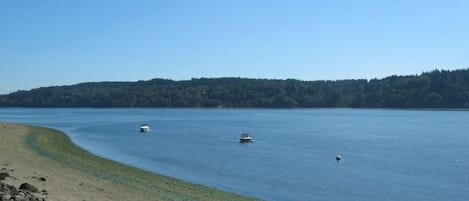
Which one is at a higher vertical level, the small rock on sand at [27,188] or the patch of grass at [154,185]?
the small rock on sand at [27,188]

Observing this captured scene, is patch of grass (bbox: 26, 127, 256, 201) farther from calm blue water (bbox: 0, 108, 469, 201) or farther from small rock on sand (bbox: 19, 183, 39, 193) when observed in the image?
small rock on sand (bbox: 19, 183, 39, 193)

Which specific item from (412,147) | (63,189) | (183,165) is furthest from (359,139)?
(63,189)

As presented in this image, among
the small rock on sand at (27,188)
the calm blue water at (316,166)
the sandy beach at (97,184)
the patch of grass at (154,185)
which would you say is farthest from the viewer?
the calm blue water at (316,166)

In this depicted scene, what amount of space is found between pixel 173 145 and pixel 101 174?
3158cm

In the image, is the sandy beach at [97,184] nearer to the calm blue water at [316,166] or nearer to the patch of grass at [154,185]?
the patch of grass at [154,185]

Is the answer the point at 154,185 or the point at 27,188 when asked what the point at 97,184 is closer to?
the point at 154,185

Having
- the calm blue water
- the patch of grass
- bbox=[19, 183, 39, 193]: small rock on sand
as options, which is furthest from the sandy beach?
the calm blue water

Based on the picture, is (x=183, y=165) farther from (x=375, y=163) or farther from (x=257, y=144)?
(x=257, y=144)

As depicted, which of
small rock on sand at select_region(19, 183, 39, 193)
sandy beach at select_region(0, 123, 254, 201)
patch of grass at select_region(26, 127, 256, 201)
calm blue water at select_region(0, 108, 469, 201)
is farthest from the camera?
calm blue water at select_region(0, 108, 469, 201)

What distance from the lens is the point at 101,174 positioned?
105ft

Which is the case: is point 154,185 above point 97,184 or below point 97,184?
below

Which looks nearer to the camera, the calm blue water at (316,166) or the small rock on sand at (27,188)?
the small rock on sand at (27,188)

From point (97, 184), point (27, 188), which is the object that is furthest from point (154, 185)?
point (27, 188)

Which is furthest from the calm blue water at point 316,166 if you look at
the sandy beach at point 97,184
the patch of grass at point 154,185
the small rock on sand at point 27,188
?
the small rock on sand at point 27,188
